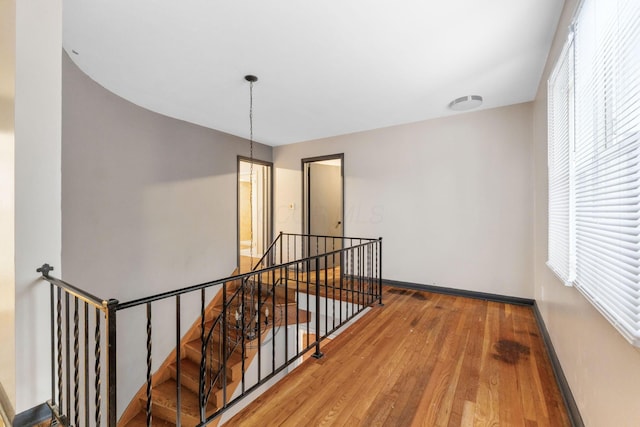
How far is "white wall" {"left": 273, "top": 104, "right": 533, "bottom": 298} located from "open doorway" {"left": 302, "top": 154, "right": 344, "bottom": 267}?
2.09 feet

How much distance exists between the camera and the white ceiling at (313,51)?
1882 millimetres

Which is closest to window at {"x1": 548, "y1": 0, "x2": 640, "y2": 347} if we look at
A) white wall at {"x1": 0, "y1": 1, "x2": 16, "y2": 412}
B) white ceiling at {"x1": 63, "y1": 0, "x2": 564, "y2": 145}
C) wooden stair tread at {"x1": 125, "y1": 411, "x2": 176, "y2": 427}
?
white ceiling at {"x1": 63, "y1": 0, "x2": 564, "y2": 145}

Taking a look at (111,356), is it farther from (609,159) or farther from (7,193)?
(609,159)

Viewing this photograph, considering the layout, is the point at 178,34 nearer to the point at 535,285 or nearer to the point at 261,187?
the point at 261,187

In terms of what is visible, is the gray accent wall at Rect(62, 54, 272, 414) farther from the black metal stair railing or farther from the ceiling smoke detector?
the ceiling smoke detector

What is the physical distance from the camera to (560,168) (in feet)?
6.81

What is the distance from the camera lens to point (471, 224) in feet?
12.3

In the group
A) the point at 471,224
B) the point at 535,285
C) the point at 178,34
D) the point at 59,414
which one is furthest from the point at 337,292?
the point at 178,34

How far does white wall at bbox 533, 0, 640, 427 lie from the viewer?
3.45 feet

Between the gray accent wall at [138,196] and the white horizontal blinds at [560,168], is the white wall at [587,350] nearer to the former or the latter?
the white horizontal blinds at [560,168]

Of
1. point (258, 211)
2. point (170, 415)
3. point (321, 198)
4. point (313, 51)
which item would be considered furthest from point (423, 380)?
point (258, 211)

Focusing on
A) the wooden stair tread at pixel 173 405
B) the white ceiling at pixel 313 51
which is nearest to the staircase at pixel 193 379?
the wooden stair tread at pixel 173 405

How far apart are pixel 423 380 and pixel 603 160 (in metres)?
1.70

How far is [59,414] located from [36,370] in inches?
10.6
